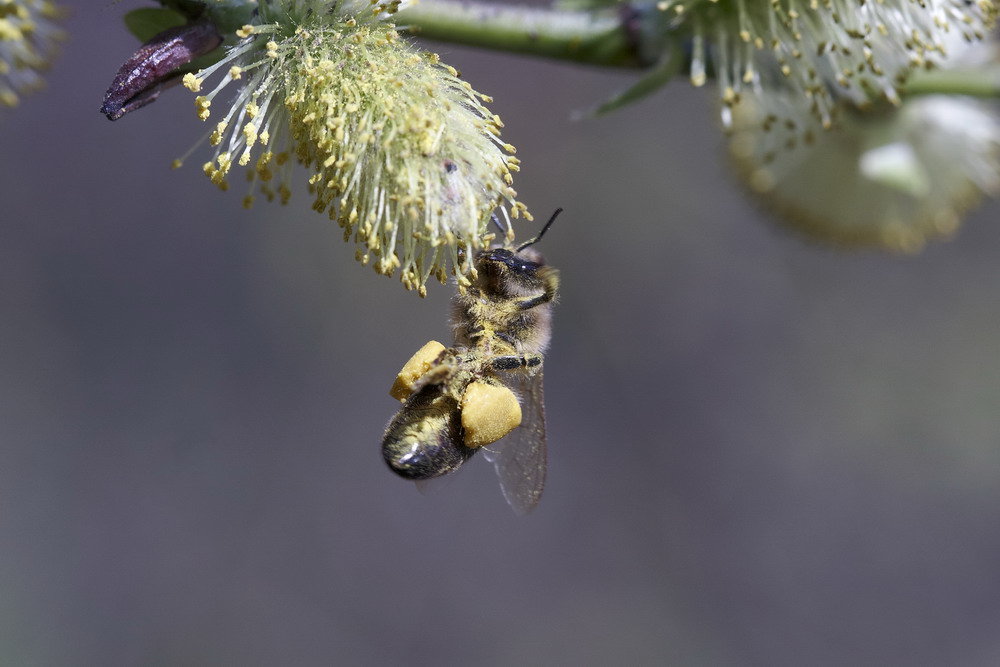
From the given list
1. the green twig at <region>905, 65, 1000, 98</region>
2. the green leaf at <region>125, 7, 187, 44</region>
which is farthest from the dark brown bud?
the green twig at <region>905, 65, 1000, 98</region>

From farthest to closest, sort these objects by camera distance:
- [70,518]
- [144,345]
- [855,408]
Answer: [855,408]
[144,345]
[70,518]

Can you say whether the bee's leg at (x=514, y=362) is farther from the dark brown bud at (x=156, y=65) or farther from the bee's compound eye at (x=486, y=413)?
the dark brown bud at (x=156, y=65)

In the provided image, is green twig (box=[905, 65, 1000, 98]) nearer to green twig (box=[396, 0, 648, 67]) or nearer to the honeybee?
green twig (box=[396, 0, 648, 67])

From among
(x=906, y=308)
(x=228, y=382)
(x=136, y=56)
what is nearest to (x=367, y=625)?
(x=228, y=382)

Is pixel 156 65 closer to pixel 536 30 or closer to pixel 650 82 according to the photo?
pixel 536 30

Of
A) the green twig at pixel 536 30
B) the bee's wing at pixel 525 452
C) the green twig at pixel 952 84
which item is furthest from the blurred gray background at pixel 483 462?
the bee's wing at pixel 525 452

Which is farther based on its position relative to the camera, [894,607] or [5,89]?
[894,607]

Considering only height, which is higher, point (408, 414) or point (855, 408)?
point (408, 414)

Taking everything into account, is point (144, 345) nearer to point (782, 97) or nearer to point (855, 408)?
point (855, 408)
